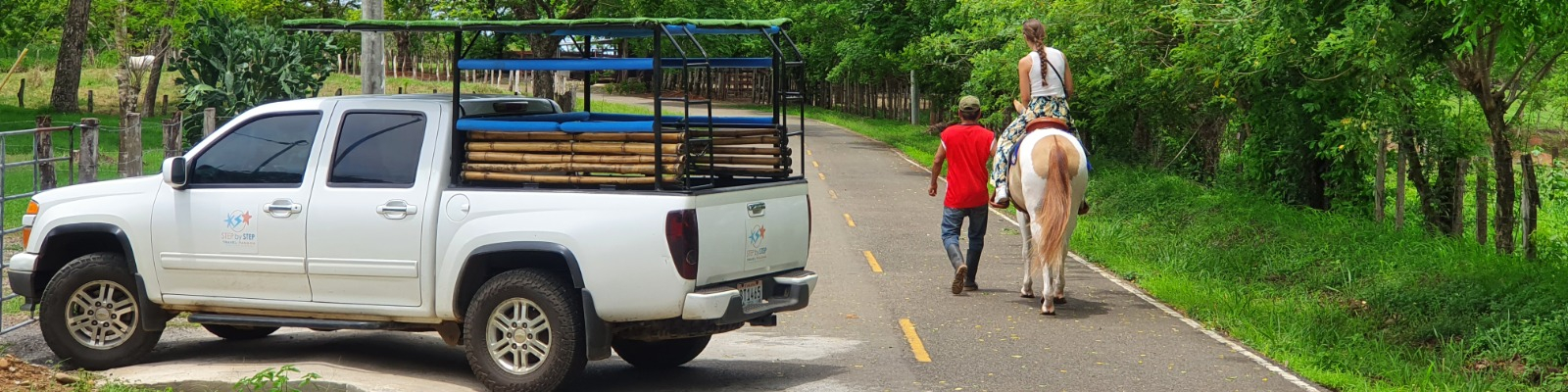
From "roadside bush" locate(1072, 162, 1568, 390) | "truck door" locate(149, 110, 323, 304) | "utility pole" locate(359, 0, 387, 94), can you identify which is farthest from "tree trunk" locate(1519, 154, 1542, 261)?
"truck door" locate(149, 110, 323, 304)

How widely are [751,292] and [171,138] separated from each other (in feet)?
37.7

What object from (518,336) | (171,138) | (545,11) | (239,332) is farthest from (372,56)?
(545,11)

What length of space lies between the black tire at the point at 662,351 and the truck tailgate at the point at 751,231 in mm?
952

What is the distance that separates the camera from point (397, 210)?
8289mm

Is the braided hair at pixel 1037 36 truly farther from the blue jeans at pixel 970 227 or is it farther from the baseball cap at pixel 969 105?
the blue jeans at pixel 970 227

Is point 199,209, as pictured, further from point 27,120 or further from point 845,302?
point 27,120

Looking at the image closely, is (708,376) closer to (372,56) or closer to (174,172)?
(174,172)

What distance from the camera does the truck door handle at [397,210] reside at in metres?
8.28

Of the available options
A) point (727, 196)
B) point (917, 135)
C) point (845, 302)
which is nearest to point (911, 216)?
point (845, 302)

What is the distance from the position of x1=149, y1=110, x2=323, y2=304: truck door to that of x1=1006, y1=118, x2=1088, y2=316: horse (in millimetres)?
5593

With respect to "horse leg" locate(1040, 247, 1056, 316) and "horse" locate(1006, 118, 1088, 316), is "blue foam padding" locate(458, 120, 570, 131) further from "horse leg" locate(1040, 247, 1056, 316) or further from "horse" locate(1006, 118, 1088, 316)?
"horse leg" locate(1040, 247, 1056, 316)

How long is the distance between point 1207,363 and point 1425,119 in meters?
8.87

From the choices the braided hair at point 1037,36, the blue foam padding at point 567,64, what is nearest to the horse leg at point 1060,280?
the braided hair at point 1037,36

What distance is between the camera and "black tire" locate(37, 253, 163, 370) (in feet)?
29.6
